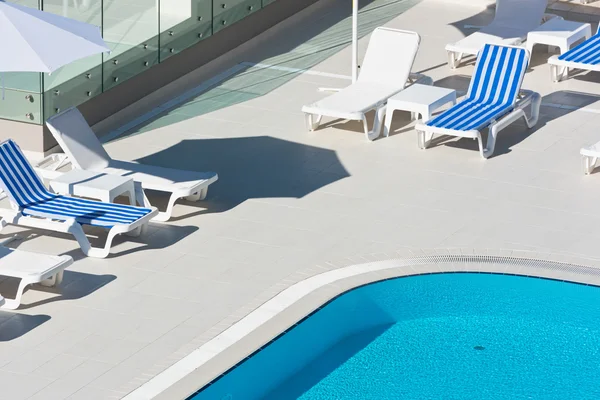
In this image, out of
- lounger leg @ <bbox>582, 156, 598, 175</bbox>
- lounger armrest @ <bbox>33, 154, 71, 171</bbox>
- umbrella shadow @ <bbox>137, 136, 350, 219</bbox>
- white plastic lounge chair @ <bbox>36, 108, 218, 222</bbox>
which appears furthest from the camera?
lounger leg @ <bbox>582, 156, 598, 175</bbox>

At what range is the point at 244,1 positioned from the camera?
17.1m

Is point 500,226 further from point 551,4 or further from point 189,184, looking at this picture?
point 551,4

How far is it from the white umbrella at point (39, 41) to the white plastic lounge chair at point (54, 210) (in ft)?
3.61

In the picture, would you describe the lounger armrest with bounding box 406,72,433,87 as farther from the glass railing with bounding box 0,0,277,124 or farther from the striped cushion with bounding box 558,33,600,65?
the glass railing with bounding box 0,0,277,124

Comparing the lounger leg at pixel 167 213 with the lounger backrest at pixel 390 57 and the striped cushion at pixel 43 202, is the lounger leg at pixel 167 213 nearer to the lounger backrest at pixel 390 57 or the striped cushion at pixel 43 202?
the striped cushion at pixel 43 202

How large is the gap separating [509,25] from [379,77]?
9.75 ft

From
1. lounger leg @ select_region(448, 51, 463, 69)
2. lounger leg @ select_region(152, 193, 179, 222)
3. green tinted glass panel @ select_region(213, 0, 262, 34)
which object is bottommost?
lounger leg @ select_region(152, 193, 179, 222)

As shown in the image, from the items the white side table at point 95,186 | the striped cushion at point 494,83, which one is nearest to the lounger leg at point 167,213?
the white side table at point 95,186

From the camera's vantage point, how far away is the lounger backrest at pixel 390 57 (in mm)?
14883

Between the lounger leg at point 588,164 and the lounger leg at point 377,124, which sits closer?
the lounger leg at point 588,164

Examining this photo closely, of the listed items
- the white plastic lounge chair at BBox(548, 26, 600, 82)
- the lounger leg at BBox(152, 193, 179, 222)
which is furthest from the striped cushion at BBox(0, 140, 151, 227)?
the white plastic lounge chair at BBox(548, 26, 600, 82)

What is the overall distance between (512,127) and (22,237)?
564 centimetres

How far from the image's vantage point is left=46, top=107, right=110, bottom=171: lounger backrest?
12.5 metres

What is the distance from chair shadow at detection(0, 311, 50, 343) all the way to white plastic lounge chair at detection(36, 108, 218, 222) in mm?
2053
